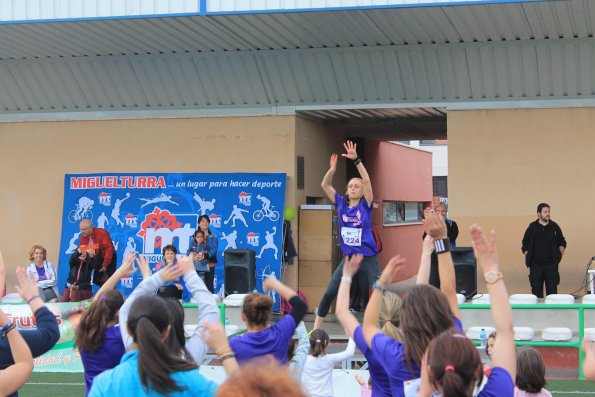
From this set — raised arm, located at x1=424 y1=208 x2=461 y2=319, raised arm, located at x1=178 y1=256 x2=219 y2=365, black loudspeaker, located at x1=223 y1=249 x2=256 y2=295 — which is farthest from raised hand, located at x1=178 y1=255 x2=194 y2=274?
black loudspeaker, located at x1=223 y1=249 x2=256 y2=295

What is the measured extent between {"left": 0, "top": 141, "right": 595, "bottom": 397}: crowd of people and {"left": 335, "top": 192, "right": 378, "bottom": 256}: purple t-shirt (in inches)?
222

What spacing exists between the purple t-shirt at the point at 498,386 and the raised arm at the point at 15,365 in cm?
196

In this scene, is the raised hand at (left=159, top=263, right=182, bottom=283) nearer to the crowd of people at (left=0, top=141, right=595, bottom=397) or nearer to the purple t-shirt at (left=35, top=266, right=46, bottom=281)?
the crowd of people at (left=0, top=141, right=595, bottom=397)

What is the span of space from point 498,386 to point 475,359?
0.38 metres

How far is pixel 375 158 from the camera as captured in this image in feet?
76.9

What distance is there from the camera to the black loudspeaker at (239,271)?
15.8 m

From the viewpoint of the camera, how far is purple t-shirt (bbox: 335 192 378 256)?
11.1 metres

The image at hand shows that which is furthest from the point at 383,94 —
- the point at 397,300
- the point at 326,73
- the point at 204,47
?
the point at 397,300

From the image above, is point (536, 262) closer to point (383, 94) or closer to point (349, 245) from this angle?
point (383, 94)

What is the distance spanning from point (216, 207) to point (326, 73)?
3.12 m

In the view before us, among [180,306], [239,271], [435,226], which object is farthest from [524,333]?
[180,306]

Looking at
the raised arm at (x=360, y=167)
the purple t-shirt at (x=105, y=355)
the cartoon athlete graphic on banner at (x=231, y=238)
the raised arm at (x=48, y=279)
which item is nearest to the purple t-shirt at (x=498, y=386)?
the purple t-shirt at (x=105, y=355)

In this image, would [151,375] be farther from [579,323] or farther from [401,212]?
[401,212]

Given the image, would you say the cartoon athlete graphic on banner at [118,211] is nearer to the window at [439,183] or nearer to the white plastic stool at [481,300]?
the white plastic stool at [481,300]
